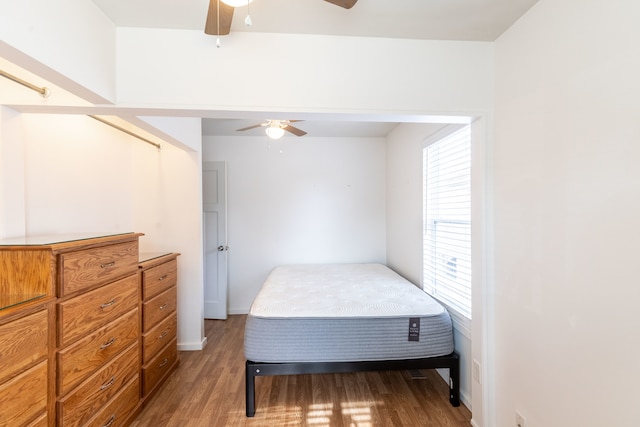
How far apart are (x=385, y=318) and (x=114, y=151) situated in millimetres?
2818

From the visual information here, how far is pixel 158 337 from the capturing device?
2270 millimetres

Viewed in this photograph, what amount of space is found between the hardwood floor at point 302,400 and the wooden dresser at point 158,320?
0.44ft

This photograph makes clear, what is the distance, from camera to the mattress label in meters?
2.00

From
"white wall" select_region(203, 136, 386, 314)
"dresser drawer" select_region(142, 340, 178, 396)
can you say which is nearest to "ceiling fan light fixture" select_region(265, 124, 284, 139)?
"white wall" select_region(203, 136, 386, 314)

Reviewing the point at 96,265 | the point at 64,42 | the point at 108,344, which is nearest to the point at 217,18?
the point at 64,42

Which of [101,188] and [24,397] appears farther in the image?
[101,188]

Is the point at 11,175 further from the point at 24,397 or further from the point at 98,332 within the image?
the point at 24,397

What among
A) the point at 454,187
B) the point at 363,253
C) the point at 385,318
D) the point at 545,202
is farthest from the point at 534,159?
the point at 363,253

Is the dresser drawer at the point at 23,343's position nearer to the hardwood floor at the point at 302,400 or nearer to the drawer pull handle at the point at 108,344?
the drawer pull handle at the point at 108,344

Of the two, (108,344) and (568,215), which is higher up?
(568,215)

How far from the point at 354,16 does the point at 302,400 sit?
103 inches

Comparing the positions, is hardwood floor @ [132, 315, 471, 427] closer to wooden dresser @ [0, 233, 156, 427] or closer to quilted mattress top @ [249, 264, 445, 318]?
wooden dresser @ [0, 233, 156, 427]

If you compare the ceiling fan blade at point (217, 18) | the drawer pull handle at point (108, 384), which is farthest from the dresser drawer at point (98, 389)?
the ceiling fan blade at point (217, 18)

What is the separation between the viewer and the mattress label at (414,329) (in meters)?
2.00
